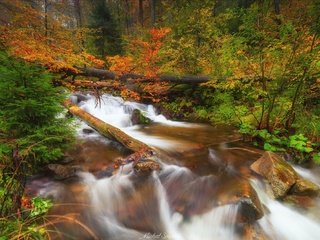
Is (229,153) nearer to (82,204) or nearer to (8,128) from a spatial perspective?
(82,204)

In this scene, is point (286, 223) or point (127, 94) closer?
point (286, 223)

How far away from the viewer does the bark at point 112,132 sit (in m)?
6.06

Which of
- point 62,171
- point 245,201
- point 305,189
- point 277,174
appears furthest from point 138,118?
point 305,189

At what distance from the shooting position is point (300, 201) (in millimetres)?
4598

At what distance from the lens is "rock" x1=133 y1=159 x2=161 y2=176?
5300 mm

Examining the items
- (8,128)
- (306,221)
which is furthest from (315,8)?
(8,128)

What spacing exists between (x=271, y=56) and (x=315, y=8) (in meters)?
1.25

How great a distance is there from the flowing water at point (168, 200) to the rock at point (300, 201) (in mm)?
80

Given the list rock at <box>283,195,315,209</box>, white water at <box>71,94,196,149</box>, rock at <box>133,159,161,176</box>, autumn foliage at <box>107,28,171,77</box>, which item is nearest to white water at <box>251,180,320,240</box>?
rock at <box>283,195,315,209</box>

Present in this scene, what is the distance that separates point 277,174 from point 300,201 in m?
0.59

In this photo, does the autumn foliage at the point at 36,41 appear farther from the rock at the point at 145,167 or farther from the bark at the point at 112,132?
the rock at the point at 145,167

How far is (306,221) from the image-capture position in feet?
14.3

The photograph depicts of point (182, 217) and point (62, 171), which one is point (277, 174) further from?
point (62, 171)

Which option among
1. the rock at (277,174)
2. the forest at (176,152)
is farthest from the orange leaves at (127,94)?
the rock at (277,174)
